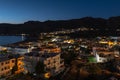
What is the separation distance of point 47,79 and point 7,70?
132 inches

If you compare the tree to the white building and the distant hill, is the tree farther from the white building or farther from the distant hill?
the distant hill

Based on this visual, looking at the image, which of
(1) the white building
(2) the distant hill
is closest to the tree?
(1) the white building

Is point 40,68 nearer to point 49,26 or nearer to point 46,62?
point 46,62

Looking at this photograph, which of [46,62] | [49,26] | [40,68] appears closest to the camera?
[40,68]

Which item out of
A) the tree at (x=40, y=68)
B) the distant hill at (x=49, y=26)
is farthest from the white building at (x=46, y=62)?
the distant hill at (x=49, y=26)

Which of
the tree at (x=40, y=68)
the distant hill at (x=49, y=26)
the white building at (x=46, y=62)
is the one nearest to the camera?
the tree at (x=40, y=68)

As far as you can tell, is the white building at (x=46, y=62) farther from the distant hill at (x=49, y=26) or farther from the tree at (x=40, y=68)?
the distant hill at (x=49, y=26)

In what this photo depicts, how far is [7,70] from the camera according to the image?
14070 millimetres

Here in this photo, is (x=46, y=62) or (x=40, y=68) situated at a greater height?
(x=46, y=62)

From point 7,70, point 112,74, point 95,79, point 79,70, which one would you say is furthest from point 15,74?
point 112,74

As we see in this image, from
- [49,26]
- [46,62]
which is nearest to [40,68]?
[46,62]

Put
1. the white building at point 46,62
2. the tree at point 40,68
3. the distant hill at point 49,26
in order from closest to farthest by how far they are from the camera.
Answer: the tree at point 40,68 < the white building at point 46,62 < the distant hill at point 49,26

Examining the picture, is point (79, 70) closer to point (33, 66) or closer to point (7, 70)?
point (33, 66)

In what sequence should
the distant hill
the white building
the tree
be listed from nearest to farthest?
the tree
the white building
the distant hill
